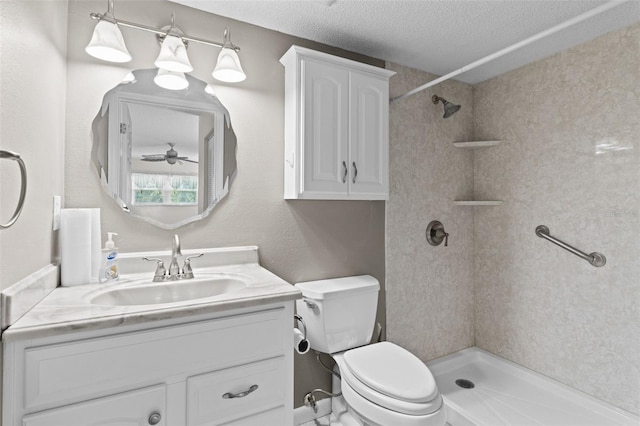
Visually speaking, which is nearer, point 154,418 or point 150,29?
point 154,418

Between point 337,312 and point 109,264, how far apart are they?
1.07 metres

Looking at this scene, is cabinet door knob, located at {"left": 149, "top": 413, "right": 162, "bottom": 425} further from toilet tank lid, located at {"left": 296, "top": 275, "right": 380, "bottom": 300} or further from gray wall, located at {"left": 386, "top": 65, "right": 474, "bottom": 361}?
gray wall, located at {"left": 386, "top": 65, "right": 474, "bottom": 361}

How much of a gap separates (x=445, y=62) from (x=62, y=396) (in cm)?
A: 252

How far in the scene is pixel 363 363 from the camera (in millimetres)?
1519

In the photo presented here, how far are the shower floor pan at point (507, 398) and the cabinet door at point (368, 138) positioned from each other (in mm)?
1350

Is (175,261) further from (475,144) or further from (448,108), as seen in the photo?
(475,144)

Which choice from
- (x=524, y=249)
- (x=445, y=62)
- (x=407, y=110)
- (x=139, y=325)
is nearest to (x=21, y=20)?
(x=139, y=325)

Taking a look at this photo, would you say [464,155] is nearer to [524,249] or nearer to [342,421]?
[524,249]

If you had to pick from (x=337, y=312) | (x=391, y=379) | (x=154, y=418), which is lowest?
(x=391, y=379)

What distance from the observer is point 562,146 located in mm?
2023

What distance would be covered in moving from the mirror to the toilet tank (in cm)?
70

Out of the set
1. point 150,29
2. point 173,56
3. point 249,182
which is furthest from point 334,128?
point 150,29

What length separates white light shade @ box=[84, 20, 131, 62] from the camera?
1244mm

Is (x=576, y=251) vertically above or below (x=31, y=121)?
below
